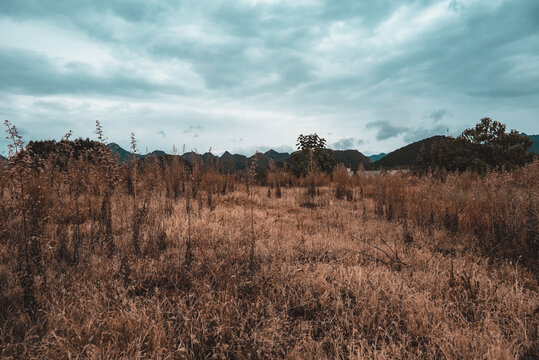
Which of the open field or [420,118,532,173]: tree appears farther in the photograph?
[420,118,532,173]: tree

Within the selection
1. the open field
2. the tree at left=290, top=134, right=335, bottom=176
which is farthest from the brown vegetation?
the tree at left=290, top=134, right=335, bottom=176

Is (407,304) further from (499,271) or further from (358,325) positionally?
(499,271)

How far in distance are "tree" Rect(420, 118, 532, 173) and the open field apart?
10.3 metres

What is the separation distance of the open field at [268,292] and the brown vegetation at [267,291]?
0.01 metres

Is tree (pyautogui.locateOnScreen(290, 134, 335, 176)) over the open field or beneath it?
over

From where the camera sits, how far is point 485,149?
42.8 ft

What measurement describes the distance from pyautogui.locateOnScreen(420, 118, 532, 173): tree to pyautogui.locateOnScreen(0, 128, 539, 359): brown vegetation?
10324mm

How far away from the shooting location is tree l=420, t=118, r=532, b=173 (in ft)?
41.9

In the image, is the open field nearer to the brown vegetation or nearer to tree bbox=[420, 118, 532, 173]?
the brown vegetation

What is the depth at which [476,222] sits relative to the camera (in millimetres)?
4047

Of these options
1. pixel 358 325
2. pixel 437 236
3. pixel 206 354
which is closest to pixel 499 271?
pixel 437 236

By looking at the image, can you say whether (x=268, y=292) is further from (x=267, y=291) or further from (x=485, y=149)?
(x=485, y=149)

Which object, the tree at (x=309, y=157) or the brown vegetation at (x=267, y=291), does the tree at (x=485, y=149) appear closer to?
the tree at (x=309, y=157)

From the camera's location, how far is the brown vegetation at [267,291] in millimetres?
1659
